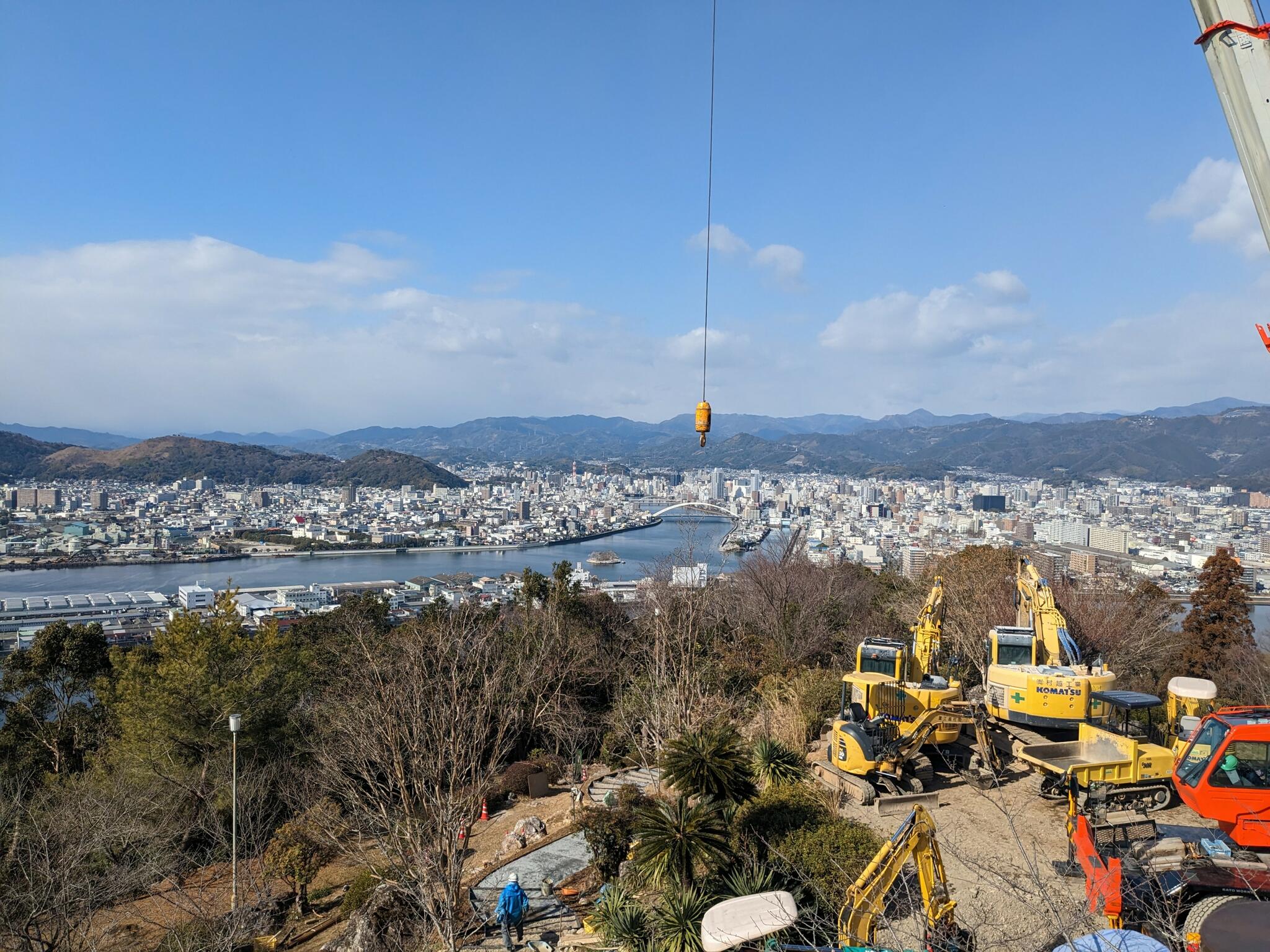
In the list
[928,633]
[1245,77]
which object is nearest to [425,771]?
[1245,77]

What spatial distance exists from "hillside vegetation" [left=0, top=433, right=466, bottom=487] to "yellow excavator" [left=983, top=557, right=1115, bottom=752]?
9747cm

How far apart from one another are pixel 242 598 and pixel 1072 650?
32550 millimetres

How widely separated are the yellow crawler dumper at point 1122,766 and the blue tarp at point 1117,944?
4.09 metres

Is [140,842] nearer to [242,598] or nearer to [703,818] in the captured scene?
[703,818]

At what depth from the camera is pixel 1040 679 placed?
7.80m

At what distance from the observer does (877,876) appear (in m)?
4.25

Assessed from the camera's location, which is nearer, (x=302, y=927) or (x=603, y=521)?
(x=302, y=927)

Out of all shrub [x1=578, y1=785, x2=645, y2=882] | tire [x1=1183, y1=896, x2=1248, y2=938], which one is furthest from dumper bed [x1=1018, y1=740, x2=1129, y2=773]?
shrub [x1=578, y1=785, x2=645, y2=882]

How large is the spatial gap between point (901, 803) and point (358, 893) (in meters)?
5.47

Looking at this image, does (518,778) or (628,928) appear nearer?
(628,928)

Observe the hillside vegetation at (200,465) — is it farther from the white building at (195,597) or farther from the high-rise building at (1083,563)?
the high-rise building at (1083,563)

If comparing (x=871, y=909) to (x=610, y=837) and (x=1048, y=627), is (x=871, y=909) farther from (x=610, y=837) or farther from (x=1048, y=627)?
(x=1048, y=627)

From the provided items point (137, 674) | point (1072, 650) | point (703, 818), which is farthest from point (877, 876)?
point (137, 674)

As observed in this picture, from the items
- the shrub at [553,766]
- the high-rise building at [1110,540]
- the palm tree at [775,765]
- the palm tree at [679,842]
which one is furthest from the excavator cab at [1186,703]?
the high-rise building at [1110,540]
